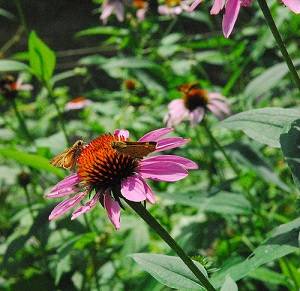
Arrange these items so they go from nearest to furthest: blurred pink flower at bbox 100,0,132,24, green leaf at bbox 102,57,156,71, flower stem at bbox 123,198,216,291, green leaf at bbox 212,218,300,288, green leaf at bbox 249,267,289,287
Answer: flower stem at bbox 123,198,216,291 → green leaf at bbox 212,218,300,288 → green leaf at bbox 249,267,289,287 → green leaf at bbox 102,57,156,71 → blurred pink flower at bbox 100,0,132,24

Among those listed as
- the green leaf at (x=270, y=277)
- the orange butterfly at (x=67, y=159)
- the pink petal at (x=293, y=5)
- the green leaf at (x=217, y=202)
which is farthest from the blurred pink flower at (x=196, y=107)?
the pink petal at (x=293, y=5)

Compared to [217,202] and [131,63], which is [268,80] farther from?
[131,63]

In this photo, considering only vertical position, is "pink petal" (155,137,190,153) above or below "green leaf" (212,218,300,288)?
above

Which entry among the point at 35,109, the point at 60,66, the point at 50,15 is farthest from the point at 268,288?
the point at 50,15

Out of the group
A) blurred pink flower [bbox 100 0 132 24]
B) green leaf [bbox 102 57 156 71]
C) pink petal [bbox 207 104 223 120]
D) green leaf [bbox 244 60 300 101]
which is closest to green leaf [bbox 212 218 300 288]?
green leaf [bbox 244 60 300 101]

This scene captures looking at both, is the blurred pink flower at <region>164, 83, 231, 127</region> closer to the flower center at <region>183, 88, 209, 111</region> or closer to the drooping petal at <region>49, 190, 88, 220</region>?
the flower center at <region>183, 88, 209, 111</region>

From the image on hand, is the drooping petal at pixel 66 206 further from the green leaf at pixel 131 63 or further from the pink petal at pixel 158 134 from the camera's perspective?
the green leaf at pixel 131 63
